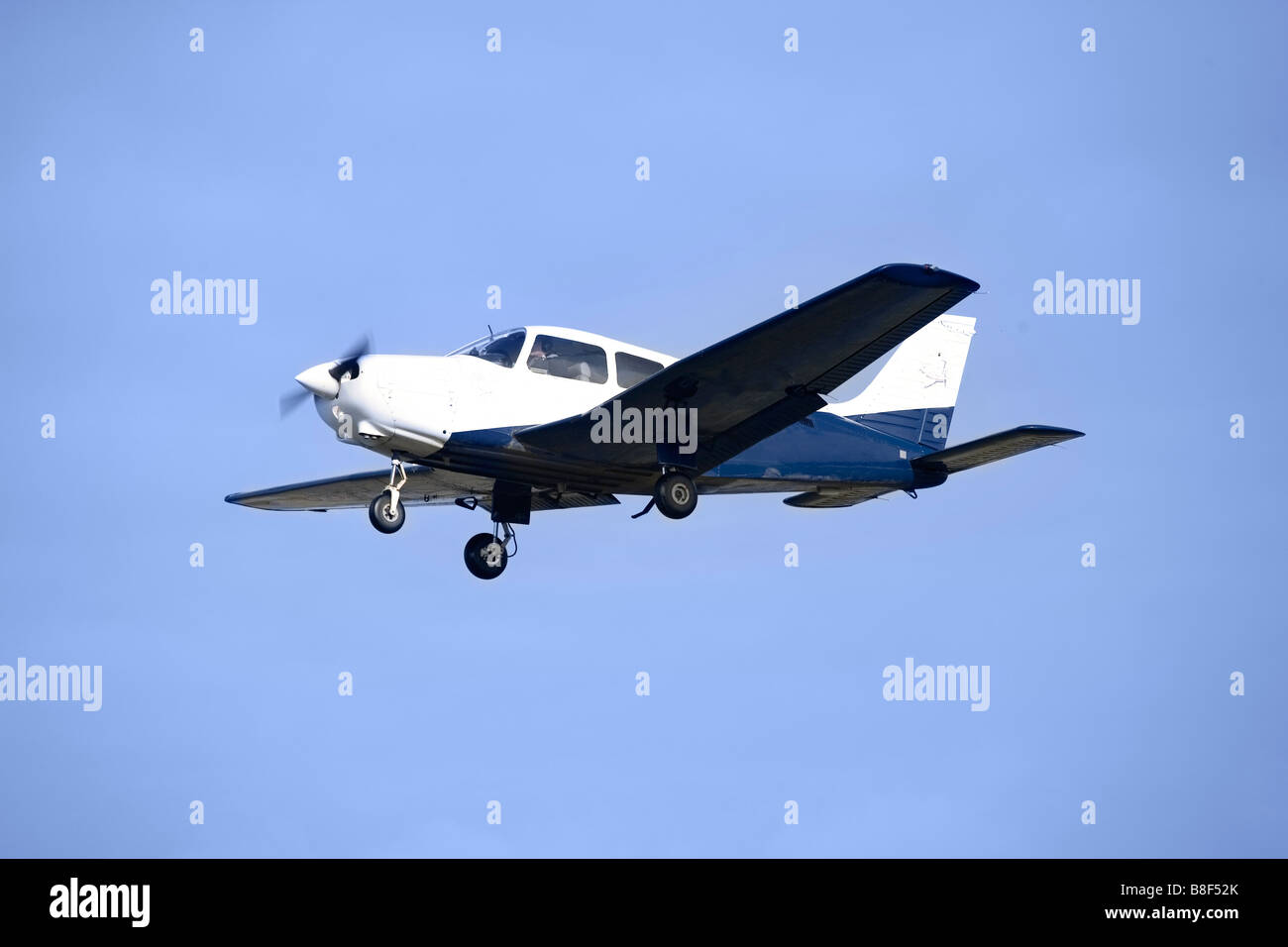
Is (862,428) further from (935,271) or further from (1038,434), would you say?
(935,271)

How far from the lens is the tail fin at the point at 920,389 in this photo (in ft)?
87.7

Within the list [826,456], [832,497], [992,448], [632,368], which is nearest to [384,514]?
[632,368]

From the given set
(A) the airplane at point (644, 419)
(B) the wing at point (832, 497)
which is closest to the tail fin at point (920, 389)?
(A) the airplane at point (644, 419)

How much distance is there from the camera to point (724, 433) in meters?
24.1

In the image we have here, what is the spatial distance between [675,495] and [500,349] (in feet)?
10.3

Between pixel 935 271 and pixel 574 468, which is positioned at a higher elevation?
pixel 935 271

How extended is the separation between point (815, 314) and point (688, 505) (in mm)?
3709

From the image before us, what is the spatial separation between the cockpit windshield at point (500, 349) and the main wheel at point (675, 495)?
8.99ft

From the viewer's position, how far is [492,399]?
899 inches

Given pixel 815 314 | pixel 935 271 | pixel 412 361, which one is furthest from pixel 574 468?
pixel 935 271

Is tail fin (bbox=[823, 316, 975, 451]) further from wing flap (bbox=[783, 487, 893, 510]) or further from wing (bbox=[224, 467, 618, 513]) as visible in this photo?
wing (bbox=[224, 467, 618, 513])
